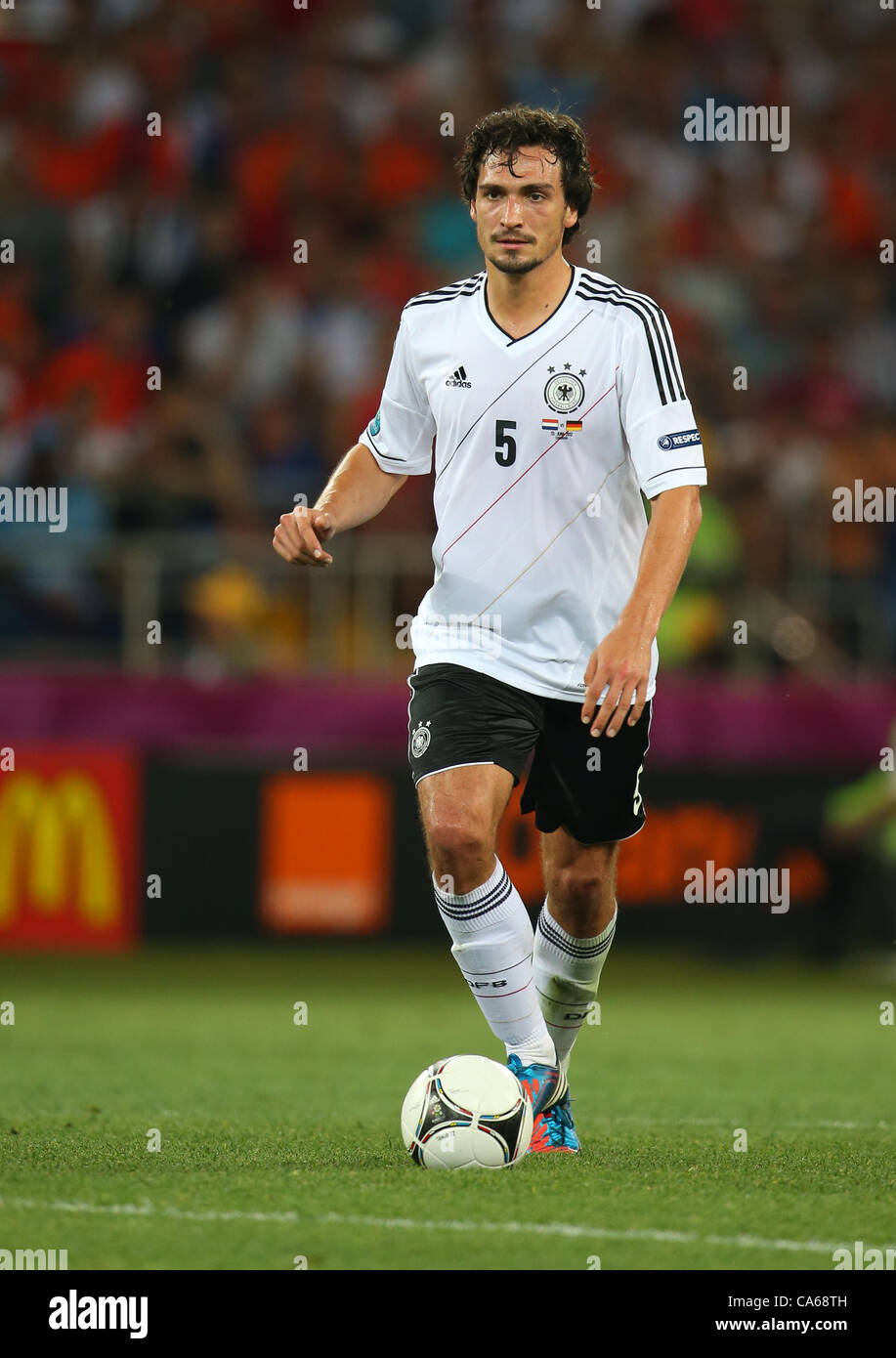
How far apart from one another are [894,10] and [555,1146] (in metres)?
13.1

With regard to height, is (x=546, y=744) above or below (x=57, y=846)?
above

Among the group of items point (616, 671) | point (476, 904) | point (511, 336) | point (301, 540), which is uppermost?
point (511, 336)

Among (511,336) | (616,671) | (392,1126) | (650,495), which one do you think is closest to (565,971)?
(392,1126)

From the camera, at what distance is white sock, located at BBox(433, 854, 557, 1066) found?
505 centimetres

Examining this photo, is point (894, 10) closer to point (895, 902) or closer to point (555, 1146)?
point (895, 902)

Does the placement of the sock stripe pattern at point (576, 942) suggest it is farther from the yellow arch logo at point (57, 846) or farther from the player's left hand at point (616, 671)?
the yellow arch logo at point (57, 846)

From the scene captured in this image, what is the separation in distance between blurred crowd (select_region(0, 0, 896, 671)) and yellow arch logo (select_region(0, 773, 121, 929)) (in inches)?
34.4

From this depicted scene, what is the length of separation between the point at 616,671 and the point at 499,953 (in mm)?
765

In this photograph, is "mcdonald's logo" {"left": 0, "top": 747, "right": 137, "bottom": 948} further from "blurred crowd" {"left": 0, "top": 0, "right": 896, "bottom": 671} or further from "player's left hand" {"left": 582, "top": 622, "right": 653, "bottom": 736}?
"player's left hand" {"left": 582, "top": 622, "right": 653, "bottom": 736}

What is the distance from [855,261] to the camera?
1454 cm

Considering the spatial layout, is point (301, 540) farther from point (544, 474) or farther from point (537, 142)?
point (537, 142)

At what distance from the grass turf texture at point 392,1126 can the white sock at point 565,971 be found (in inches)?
13.2

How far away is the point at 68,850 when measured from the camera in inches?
430
